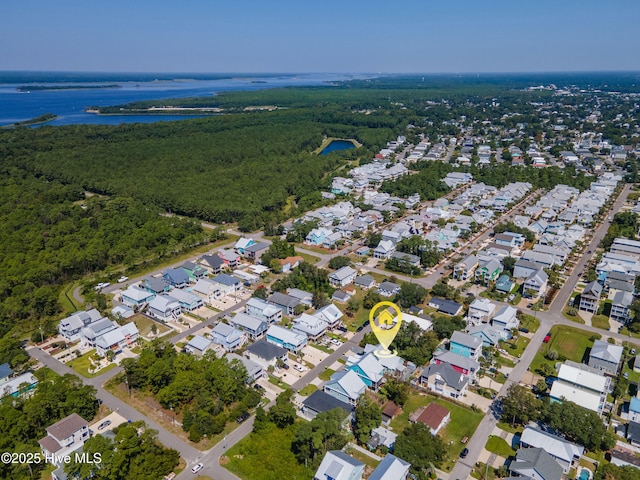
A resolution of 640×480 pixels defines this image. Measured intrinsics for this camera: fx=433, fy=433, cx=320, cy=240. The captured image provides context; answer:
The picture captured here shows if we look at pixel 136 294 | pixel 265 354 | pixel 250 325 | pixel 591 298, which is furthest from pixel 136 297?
pixel 591 298

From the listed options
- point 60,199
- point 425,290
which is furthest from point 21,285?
point 425,290

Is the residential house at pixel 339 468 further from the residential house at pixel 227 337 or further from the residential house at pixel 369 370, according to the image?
the residential house at pixel 227 337

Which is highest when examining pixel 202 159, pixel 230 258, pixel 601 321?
pixel 202 159

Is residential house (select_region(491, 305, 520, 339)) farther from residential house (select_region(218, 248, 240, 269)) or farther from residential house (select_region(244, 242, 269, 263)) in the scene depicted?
residential house (select_region(218, 248, 240, 269))

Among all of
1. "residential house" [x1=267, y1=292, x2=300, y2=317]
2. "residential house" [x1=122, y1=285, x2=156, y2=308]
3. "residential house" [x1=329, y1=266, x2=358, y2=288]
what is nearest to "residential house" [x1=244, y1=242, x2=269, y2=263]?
"residential house" [x1=329, y1=266, x2=358, y2=288]

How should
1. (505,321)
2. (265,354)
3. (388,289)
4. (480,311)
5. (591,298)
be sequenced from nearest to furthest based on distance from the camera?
(265,354) < (505,321) < (480,311) < (591,298) < (388,289)

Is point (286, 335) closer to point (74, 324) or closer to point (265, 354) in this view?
point (265, 354)

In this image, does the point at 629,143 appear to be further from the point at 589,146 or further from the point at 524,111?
the point at 524,111

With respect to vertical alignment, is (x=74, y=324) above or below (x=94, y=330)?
below
